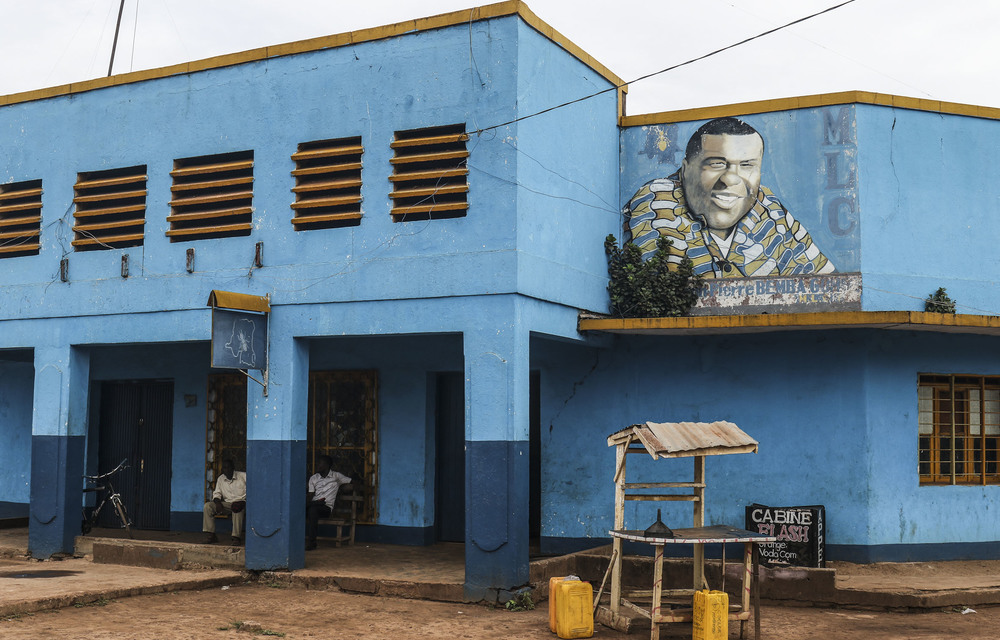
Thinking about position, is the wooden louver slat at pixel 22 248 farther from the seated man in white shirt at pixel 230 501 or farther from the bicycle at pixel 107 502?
the seated man in white shirt at pixel 230 501

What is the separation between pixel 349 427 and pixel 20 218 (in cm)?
556

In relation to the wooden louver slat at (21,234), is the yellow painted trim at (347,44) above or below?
above

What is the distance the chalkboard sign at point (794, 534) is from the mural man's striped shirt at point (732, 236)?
2.98 meters

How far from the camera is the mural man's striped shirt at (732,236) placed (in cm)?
1260

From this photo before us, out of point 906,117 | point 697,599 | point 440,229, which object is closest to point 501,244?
point 440,229

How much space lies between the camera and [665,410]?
12.9 metres

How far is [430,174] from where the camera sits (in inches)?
450

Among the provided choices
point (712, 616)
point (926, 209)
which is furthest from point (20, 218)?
point (926, 209)

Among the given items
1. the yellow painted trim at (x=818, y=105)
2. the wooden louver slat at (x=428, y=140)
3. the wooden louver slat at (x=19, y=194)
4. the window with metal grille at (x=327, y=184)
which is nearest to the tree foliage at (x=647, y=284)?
the yellow painted trim at (x=818, y=105)

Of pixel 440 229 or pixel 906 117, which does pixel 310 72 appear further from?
pixel 906 117

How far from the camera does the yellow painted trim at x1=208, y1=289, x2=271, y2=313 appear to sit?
11.3 meters

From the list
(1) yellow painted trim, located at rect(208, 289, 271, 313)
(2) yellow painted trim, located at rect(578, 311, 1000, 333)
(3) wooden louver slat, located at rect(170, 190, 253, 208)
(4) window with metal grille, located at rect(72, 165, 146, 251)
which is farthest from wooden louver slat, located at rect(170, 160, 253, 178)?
(2) yellow painted trim, located at rect(578, 311, 1000, 333)

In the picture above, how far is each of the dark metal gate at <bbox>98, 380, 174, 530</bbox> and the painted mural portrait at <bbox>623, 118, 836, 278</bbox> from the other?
26.7 ft

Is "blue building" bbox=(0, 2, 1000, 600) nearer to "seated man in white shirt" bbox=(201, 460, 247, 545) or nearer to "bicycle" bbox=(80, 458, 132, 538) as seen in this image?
"bicycle" bbox=(80, 458, 132, 538)
